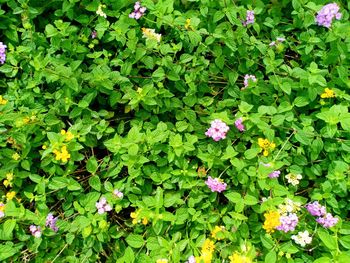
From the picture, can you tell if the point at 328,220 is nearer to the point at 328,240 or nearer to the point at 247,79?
the point at 328,240

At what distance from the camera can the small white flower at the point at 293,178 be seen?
8.71 ft

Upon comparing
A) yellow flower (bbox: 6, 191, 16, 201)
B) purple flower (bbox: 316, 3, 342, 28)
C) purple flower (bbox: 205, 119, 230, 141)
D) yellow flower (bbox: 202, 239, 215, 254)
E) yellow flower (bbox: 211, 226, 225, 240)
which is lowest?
yellow flower (bbox: 202, 239, 215, 254)

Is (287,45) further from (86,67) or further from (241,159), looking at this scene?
(86,67)

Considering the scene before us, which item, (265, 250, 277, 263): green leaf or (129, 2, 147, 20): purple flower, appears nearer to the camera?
(265, 250, 277, 263): green leaf

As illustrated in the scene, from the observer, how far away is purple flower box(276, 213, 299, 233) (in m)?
2.37

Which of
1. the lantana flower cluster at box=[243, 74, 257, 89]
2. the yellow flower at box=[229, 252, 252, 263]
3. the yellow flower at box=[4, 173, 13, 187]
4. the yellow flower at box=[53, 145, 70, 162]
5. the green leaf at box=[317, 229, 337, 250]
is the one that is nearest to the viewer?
the yellow flower at box=[229, 252, 252, 263]

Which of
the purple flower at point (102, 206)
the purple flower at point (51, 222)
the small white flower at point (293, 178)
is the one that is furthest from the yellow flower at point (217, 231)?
the purple flower at point (51, 222)

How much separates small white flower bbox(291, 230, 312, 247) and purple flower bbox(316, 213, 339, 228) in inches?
4.3

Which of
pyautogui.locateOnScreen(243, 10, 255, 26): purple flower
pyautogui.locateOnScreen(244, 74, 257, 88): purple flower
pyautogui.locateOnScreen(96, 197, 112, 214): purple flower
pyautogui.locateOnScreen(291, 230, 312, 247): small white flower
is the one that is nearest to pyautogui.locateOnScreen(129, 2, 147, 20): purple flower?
pyautogui.locateOnScreen(243, 10, 255, 26): purple flower

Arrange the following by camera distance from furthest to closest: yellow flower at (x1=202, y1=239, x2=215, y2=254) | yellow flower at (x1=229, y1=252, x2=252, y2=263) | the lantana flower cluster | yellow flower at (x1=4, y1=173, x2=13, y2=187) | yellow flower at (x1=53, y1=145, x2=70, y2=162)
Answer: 1. the lantana flower cluster
2. yellow flower at (x1=4, y1=173, x2=13, y2=187)
3. yellow flower at (x1=53, y1=145, x2=70, y2=162)
4. yellow flower at (x1=202, y1=239, x2=215, y2=254)
5. yellow flower at (x1=229, y1=252, x2=252, y2=263)

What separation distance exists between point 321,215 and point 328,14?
1.21 meters

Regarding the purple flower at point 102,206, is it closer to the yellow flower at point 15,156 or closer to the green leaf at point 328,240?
the yellow flower at point 15,156

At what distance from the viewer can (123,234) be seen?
2.72 m

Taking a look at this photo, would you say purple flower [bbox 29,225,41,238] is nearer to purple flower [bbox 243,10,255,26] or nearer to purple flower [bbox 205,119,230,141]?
purple flower [bbox 205,119,230,141]
